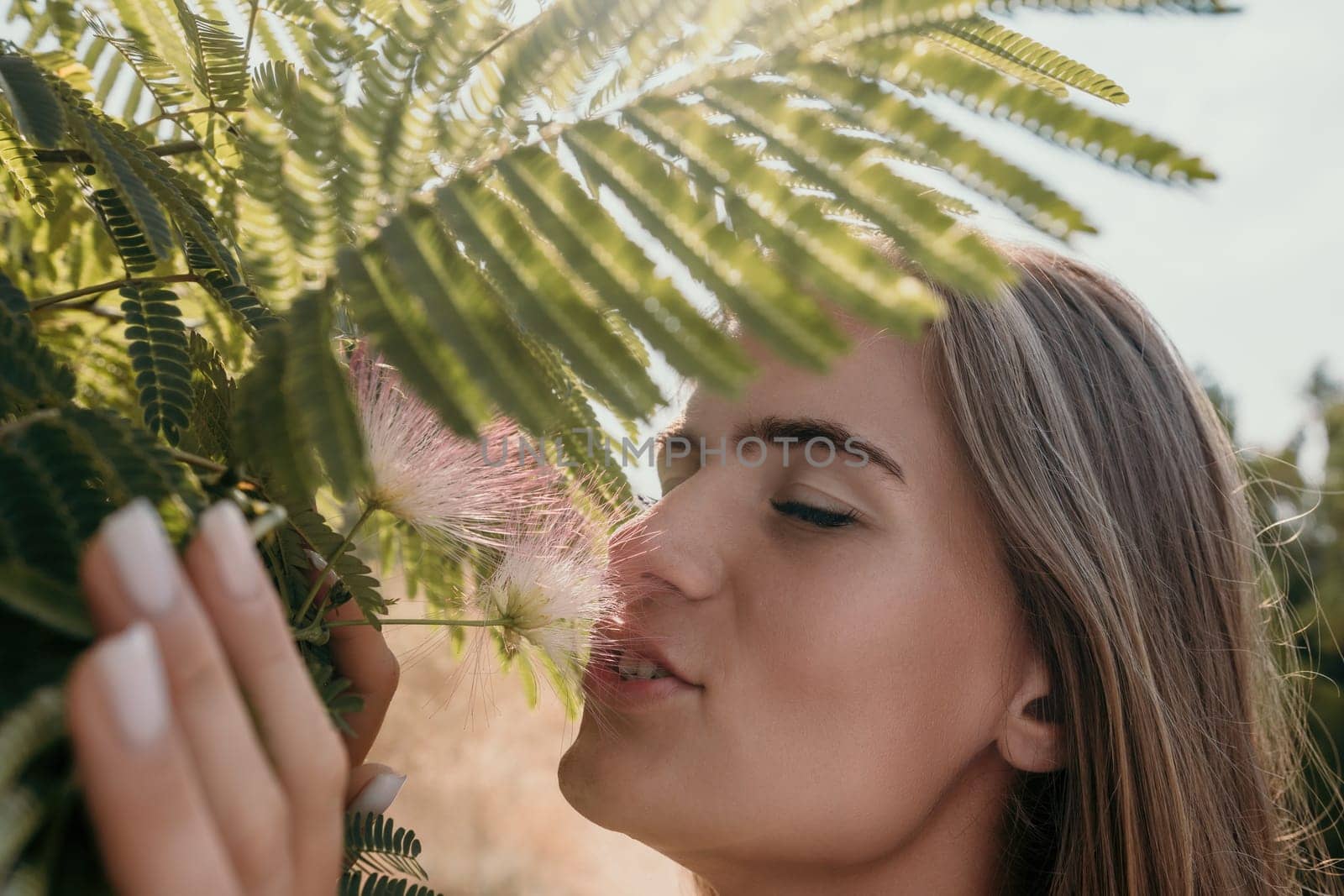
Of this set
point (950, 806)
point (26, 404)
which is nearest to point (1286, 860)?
point (950, 806)

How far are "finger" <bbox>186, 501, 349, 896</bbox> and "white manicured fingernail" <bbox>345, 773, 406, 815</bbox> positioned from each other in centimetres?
46

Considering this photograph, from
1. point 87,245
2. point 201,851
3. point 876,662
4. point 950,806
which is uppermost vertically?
point 87,245

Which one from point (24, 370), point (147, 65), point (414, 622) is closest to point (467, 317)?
point (24, 370)

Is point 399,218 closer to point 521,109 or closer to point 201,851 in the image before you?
point 521,109

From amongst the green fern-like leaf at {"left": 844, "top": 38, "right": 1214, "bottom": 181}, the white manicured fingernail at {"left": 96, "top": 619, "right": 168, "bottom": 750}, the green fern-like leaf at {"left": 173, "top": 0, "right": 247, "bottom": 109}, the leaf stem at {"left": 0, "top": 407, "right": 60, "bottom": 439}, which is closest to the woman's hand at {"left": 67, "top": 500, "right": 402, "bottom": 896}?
the white manicured fingernail at {"left": 96, "top": 619, "right": 168, "bottom": 750}

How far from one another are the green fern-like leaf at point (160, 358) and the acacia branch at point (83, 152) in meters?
0.10

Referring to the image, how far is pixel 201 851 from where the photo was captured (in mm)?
425

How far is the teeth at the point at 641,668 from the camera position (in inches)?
47.7

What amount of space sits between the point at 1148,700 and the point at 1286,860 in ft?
1.97

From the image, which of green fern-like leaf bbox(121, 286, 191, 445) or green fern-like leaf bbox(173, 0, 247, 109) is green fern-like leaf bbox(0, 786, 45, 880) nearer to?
green fern-like leaf bbox(121, 286, 191, 445)

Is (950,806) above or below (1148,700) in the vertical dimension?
below

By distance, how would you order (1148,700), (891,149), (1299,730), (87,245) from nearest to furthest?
(891,149)
(87,245)
(1148,700)
(1299,730)

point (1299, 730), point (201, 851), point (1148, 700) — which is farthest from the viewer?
point (1299, 730)

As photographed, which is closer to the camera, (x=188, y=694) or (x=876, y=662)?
(x=188, y=694)
